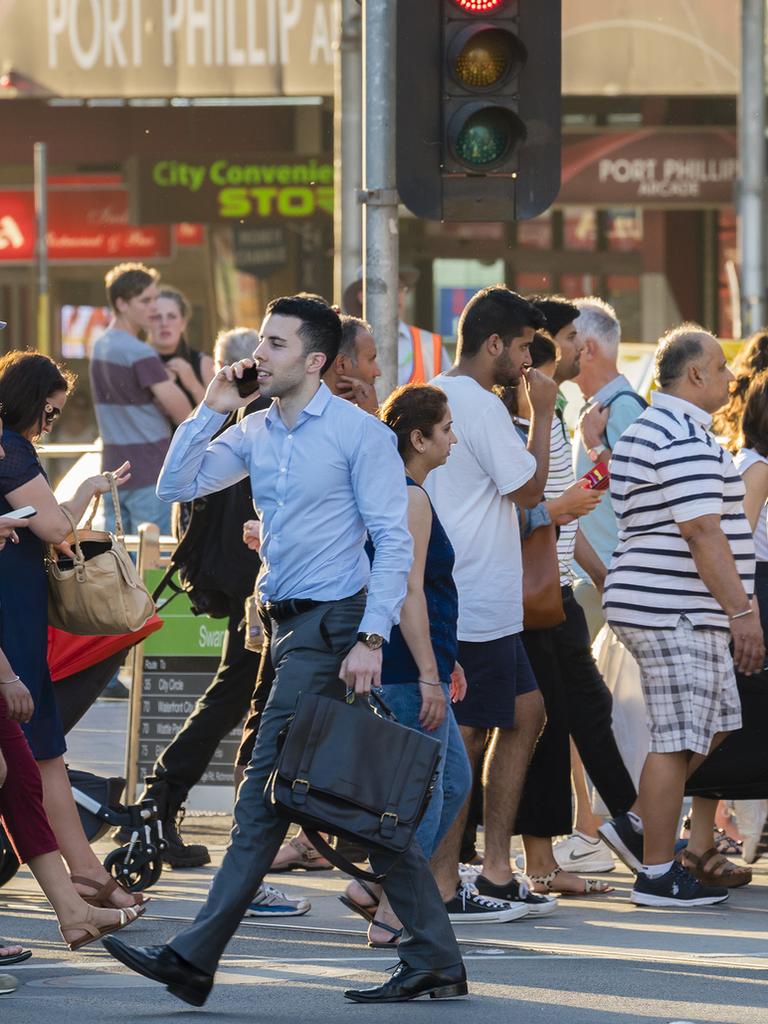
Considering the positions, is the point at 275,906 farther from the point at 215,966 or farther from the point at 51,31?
the point at 51,31

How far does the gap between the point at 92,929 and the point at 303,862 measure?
1901mm

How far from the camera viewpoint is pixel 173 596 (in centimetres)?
902

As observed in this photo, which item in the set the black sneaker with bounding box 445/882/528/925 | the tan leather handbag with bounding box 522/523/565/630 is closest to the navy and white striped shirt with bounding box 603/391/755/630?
the tan leather handbag with bounding box 522/523/565/630

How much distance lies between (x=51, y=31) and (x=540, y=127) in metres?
12.3

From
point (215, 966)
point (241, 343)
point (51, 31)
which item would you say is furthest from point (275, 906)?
point (51, 31)

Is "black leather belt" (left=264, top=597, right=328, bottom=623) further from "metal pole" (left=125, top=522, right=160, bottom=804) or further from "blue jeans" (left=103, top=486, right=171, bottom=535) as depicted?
"blue jeans" (left=103, top=486, right=171, bottom=535)

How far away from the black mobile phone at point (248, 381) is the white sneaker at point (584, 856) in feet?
9.97

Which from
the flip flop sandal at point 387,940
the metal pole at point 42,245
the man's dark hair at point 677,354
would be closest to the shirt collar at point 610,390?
the man's dark hair at point 677,354

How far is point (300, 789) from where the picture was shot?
5707mm

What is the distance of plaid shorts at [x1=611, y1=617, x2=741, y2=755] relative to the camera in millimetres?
7543

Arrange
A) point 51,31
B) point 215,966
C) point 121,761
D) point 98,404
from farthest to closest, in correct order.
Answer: point 51,31 < point 98,404 < point 121,761 < point 215,966

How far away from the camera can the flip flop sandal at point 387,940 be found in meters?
6.61

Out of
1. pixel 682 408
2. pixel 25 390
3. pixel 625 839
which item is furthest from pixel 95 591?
pixel 625 839

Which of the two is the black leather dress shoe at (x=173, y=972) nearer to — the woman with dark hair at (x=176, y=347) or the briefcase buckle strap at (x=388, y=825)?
the briefcase buckle strap at (x=388, y=825)
